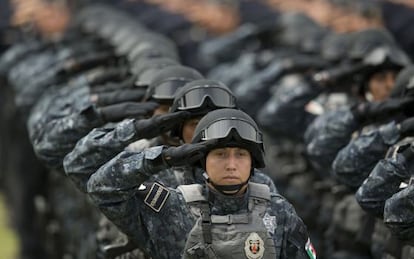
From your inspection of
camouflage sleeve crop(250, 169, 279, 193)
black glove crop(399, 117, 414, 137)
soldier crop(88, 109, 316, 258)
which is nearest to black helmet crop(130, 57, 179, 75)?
black glove crop(399, 117, 414, 137)

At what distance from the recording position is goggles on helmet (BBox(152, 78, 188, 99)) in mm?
11680

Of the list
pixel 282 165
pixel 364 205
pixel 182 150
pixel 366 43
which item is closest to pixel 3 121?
pixel 282 165

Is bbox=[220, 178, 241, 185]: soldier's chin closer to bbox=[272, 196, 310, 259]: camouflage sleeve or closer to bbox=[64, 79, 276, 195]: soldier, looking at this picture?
bbox=[272, 196, 310, 259]: camouflage sleeve

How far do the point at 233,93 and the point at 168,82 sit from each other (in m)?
0.43

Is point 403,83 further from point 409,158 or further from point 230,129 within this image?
point 230,129

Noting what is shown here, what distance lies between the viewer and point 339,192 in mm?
14445

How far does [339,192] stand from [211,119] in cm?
450

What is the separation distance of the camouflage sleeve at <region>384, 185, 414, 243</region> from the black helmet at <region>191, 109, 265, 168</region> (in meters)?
0.95

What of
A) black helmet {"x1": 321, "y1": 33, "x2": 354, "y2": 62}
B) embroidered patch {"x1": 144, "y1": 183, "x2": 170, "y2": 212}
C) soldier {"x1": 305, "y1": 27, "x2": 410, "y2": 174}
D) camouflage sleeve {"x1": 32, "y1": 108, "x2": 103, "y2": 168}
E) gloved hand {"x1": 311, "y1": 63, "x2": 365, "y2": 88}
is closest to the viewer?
embroidered patch {"x1": 144, "y1": 183, "x2": 170, "y2": 212}

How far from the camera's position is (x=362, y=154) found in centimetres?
1241

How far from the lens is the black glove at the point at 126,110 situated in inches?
452

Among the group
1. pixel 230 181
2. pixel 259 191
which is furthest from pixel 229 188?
pixel 259 191

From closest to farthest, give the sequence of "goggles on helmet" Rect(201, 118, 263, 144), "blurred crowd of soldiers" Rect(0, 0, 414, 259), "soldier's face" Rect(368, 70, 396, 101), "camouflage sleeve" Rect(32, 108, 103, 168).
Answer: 1. "goggles on helmet" Rect(201, 118, 263, 144)
2. "blurred crowd of soldiers" Rect(0, 0, 414, 259)
3. "camouflage sleeve" Rect(32, 108, 103, 168)
4. "soldier's face" Rect(368, 70, 396, 101)

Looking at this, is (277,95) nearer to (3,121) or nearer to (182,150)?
(3,121)
